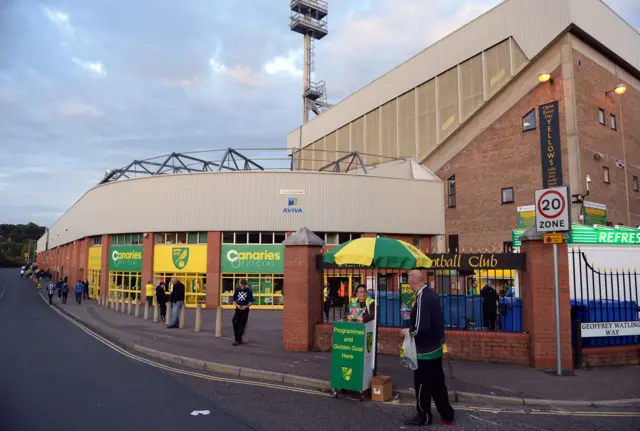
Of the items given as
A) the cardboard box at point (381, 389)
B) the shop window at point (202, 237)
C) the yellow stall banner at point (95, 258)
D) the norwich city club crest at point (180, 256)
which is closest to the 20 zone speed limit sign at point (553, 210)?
the cardboard box at point (381, 389)

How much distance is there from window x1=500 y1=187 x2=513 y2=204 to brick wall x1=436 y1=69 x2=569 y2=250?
0.75ft

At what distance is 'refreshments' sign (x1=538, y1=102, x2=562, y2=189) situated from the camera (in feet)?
80.9


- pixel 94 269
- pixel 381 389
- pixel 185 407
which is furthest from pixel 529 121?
pixel 94 269

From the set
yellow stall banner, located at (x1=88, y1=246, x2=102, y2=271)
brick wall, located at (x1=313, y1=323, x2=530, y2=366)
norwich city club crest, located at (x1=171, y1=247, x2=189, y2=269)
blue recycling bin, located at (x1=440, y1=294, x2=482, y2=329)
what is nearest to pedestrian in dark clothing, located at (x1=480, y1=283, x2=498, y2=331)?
blue recycling bin, located at (x1=440, y1=294, x2=482, y2=329)

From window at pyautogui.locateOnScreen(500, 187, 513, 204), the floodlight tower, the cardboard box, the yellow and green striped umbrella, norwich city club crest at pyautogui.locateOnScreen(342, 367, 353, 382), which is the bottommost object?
the cardboard box

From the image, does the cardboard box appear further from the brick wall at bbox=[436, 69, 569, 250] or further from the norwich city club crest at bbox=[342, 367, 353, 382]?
the brick wall at bbox=[436, 69, 569, 250]

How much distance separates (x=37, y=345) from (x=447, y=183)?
25.4m

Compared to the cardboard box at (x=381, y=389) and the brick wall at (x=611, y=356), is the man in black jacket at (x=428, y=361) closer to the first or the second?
the cardboard box at (x=381, y=389)

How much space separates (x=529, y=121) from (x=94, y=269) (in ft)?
103

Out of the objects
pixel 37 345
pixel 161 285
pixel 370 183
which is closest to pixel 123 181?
pixel 161 285

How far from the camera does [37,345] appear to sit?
482 inches

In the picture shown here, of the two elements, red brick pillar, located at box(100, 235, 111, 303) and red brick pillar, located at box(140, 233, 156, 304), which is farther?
red brick pillar, located at box(100, 235, 111, 303)

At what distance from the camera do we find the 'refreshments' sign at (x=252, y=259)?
83.5 ft

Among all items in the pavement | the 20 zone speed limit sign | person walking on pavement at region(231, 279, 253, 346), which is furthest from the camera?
person walking on pavement at region(231, 279, 253, 346)
